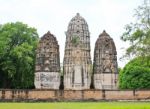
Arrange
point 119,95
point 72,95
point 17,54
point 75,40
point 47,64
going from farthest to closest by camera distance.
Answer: point 75,40
point 17,54
point 47,64
point 119,95
point 72,95

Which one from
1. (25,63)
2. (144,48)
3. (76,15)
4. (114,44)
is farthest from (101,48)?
(144,48)

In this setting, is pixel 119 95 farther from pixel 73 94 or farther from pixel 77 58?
pixel 77 58

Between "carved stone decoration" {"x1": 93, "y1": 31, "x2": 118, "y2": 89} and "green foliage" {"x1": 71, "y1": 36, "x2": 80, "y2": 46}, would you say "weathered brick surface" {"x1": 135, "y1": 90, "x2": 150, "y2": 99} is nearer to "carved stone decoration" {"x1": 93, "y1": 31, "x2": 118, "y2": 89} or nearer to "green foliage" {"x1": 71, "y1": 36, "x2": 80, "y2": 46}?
"carved stone decoration" {"x1": 93, "y1": 31, "x2": 118, "y2": 89}

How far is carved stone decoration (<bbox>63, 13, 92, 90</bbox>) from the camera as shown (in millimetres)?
43594

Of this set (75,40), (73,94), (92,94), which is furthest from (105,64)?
(73,94)

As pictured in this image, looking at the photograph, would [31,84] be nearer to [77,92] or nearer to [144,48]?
[77,92]

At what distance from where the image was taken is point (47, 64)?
43156mm

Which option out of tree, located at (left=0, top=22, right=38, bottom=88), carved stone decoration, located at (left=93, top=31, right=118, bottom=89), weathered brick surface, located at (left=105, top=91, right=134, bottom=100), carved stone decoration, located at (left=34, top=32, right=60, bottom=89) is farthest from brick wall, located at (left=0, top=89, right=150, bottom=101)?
tree, located at (left=0, top=22, right=38, bottom=88)

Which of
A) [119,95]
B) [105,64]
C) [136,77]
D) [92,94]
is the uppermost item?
[105,64]

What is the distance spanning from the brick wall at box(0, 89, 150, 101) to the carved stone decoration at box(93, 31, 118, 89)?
251 inches

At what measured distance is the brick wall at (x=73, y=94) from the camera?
34.4 metres

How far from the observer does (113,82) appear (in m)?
43.0

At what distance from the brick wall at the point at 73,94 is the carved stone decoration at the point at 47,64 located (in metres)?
6.72

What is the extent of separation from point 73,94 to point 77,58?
8903 mm
